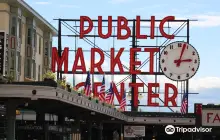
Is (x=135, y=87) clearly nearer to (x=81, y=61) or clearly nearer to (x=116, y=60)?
(x=116, y=60)

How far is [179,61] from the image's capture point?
7900 cm

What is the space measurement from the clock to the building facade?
51.4 feet

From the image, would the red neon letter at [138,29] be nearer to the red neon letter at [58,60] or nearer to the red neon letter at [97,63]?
the red neon letter at [97,63]

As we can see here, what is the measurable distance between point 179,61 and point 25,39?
1919cm

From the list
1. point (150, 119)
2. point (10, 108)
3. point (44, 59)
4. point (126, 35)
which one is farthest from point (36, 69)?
point (10, 108)

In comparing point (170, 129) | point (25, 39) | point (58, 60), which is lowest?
point (170, 129)

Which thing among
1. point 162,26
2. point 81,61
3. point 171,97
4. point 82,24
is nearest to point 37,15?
point 82,24

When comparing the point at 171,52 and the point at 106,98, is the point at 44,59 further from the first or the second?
the point at 106,98

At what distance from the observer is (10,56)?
218 feet

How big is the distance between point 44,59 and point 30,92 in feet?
183

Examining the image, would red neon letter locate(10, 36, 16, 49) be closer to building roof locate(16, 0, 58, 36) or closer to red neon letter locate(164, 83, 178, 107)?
building roof locate(16, 0, 58, 36)
